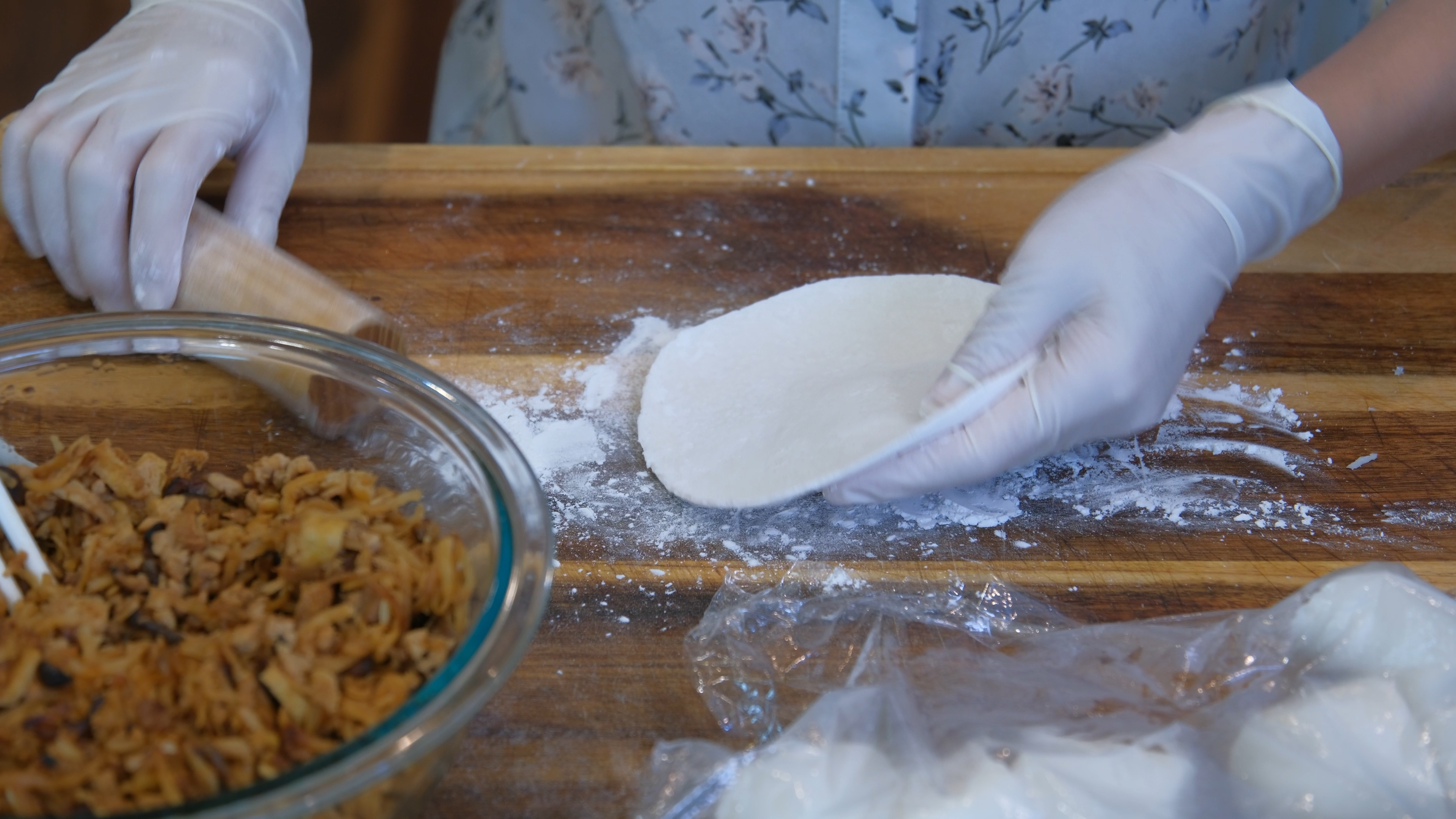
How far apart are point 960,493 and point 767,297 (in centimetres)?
37

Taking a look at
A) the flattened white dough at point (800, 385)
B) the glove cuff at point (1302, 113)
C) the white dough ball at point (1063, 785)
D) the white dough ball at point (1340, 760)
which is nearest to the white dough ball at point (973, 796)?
the white dough ball at point (1063, 785)

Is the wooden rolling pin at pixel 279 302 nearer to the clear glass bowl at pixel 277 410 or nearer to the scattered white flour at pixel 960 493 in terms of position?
the clear glass bowl at pixel 277 410

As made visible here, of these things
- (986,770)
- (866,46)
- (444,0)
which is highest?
(866,46)

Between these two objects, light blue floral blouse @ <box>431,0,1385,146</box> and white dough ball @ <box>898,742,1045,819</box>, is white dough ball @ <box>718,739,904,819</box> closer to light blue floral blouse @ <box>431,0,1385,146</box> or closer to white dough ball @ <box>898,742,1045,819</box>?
white dough ball @ <box>898,742,1045,819</box>

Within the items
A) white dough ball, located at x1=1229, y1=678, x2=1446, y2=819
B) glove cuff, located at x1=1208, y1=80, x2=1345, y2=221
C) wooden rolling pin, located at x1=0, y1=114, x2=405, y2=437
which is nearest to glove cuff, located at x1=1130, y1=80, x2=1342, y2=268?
glove cuff, located at x1=1208, y1=80, x2=1345, y2=221

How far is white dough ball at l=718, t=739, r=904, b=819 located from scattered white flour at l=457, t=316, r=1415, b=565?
0.28 m

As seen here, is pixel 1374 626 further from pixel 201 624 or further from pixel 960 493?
pixel 201 624

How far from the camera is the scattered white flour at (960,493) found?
3.21 ft

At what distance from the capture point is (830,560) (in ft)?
3.14

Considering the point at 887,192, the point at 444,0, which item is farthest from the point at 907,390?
the point at 444,0

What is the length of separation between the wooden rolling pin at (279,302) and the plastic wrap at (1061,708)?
366mm

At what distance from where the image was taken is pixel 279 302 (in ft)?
3.22

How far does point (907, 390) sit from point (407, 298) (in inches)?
24.3

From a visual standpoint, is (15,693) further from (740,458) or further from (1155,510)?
(1155,510)
